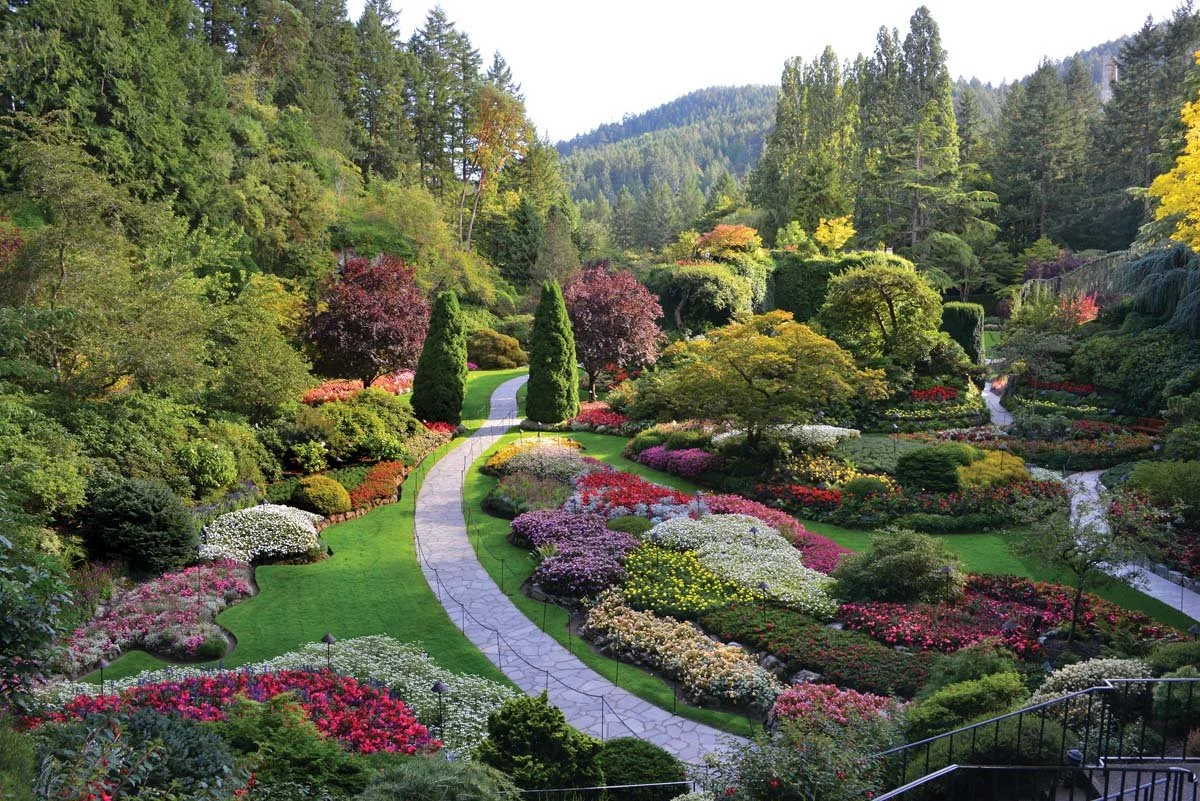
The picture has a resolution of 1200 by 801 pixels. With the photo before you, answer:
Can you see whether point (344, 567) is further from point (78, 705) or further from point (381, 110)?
point (381, 110)

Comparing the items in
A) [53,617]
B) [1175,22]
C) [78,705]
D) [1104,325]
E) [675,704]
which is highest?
[1175,22]

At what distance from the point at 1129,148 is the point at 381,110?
4598 cm

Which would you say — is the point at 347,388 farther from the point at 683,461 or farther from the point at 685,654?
the point at 685,654

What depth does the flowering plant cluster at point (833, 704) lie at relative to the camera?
9.41m

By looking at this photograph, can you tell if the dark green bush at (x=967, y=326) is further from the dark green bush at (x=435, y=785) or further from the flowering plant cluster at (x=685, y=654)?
the dark green bush at (x=435, y=785)

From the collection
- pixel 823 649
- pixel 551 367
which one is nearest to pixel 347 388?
pixel 551 367

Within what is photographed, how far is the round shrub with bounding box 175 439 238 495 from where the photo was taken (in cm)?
1648

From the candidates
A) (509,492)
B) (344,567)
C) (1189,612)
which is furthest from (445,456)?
(1189,612)

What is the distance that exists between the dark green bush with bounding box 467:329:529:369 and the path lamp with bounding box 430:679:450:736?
2860 cm

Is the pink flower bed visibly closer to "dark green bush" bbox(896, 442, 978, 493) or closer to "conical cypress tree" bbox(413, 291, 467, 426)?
"dark green bush" bbox(896, 442, 978, 493)

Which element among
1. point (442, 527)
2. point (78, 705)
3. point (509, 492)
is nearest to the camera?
point (78, 705)

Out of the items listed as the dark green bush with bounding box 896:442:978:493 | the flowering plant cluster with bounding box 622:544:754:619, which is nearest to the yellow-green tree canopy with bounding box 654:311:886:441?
the dark green bush with bounding box 896:442:978:493

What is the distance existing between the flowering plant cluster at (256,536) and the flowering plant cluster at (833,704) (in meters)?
9.89

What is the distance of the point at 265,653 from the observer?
12008 mm
